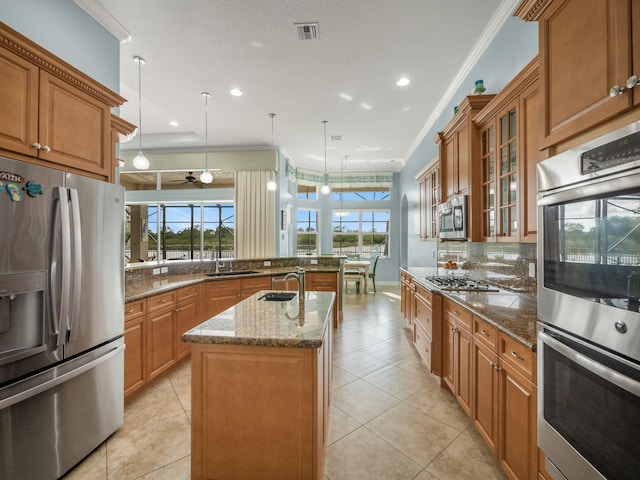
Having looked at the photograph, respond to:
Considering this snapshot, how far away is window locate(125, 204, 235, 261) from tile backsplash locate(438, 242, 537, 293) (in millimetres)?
4590

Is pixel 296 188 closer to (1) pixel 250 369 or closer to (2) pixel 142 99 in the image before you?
(2) pixel 142 99

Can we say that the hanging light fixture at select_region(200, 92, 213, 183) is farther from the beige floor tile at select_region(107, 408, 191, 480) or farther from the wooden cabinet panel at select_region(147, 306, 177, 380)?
the beige floor tile at select_region(107, 408, 191, 480)

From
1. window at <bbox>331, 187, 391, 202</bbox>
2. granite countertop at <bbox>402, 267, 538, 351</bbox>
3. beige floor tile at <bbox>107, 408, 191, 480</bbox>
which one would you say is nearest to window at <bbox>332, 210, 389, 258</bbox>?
window at <bbox>331, 187, 391, 202</bbox>

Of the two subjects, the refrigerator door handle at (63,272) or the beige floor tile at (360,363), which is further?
the beige floor tile at (360,363)

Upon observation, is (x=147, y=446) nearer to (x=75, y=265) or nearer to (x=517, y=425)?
(x=75, y=265)

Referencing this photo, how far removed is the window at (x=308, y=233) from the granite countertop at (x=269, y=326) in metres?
6.05

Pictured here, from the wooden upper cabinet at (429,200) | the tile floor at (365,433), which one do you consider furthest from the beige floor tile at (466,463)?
the wooden upper cabinet at (429,200)

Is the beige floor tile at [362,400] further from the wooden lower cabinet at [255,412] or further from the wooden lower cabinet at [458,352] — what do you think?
the wooden lower cabinet at [255,412]

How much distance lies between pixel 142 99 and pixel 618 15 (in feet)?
15.0

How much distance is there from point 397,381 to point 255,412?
1.78m

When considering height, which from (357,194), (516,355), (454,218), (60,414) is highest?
(357,194)

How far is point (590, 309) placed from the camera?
3.17ft

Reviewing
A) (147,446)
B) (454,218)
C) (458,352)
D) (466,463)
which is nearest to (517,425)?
(466,463)

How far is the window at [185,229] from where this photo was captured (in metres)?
5.93
